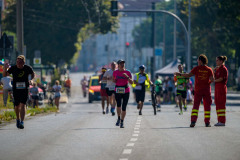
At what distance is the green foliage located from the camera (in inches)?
2200

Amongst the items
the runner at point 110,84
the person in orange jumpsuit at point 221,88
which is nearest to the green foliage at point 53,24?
the runner at point 110,84

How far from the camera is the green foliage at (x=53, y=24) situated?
183 feet

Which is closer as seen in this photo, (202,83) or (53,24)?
(202,83)

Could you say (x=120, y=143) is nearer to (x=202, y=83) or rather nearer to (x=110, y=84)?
(x=202, y=83)

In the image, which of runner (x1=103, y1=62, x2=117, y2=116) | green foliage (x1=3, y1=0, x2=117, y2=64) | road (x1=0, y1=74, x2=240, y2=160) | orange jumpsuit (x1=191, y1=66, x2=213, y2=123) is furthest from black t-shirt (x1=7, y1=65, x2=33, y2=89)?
green foliage (x1=3, y1=0, x2=117, y2=64)

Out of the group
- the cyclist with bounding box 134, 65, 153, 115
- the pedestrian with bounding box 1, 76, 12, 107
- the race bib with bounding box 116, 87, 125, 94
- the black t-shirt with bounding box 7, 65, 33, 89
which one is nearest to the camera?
the black t-shirt with bounding box 7, 65, 33, 89

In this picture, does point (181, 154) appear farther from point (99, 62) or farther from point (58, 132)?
point (99, 62)

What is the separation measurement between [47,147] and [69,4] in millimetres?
43727

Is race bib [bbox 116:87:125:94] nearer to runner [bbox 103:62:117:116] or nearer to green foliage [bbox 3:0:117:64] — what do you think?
runner [bbox 103:62:117:116]

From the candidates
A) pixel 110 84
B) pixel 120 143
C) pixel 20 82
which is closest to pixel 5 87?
pixel 110 84

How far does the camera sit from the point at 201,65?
16.8 m

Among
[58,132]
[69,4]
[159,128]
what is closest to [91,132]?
[58,132]

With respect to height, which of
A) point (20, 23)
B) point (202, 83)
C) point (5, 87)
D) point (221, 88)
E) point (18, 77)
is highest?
point (20, 23)

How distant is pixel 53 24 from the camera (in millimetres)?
56625
